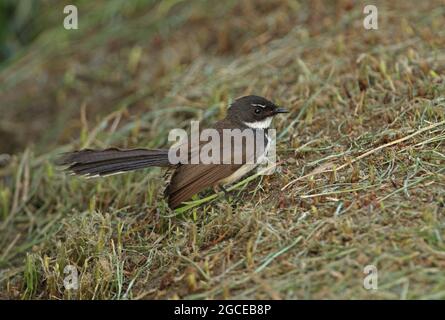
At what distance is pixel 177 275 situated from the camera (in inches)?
186

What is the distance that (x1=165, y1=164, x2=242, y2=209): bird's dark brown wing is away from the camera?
5387 mm

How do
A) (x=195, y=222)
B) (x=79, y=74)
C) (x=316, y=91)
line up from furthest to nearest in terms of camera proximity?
(x=79, y=74), (x=316, y=91), (x=195, y=222)

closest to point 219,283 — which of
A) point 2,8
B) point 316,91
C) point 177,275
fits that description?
point 177,275

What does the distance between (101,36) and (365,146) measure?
4631 millimetres

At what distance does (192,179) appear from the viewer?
5.43 metres

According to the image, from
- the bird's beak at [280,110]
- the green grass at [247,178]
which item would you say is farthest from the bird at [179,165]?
the bird's beak at [280,110]

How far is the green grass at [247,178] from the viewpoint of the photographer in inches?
176

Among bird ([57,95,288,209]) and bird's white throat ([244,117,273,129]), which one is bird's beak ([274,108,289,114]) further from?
bird ([57,95,288,209])

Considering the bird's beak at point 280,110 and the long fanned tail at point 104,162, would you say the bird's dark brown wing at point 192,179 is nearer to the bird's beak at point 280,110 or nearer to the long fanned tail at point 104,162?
the long fanned tail at point 104,162

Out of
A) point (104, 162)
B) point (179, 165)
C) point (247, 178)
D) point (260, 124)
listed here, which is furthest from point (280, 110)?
point (104, 162)

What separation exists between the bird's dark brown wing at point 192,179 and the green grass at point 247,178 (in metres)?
0.17

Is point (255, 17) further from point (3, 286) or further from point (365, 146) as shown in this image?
point (3, 286)

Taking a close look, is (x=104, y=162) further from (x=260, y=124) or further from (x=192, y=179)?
(x=260, y=124)

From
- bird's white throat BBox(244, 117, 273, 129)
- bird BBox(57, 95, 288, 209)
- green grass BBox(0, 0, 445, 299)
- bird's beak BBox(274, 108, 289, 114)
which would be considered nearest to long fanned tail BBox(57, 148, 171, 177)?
bird BBox(57, 95, 288, 209)
